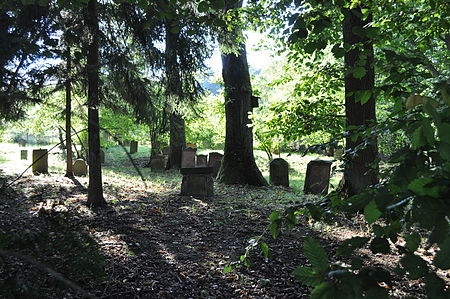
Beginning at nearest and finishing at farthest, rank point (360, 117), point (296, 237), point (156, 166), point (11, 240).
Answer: point (11, 240) → point (296, 237) → point (360, 117) → point (156, 166)

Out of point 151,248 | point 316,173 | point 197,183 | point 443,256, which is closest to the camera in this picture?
point 443,256

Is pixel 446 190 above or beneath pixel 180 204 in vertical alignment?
above

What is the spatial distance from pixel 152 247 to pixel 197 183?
12.0 ft

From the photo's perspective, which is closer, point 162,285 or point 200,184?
point 162,285

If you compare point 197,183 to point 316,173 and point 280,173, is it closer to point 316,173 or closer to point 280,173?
point 316,173

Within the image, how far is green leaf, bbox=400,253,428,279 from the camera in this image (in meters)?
0.96

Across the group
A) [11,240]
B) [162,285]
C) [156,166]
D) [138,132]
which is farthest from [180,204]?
[138,132]

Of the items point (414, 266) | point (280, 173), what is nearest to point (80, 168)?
point (280, 173)

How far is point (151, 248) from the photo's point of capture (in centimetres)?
434

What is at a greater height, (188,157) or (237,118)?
(237,118)

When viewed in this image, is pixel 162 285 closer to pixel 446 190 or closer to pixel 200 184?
pixel 446 190

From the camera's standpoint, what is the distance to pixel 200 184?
7.97 m

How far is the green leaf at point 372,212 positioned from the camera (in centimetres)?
107

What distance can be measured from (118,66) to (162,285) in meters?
4.29
